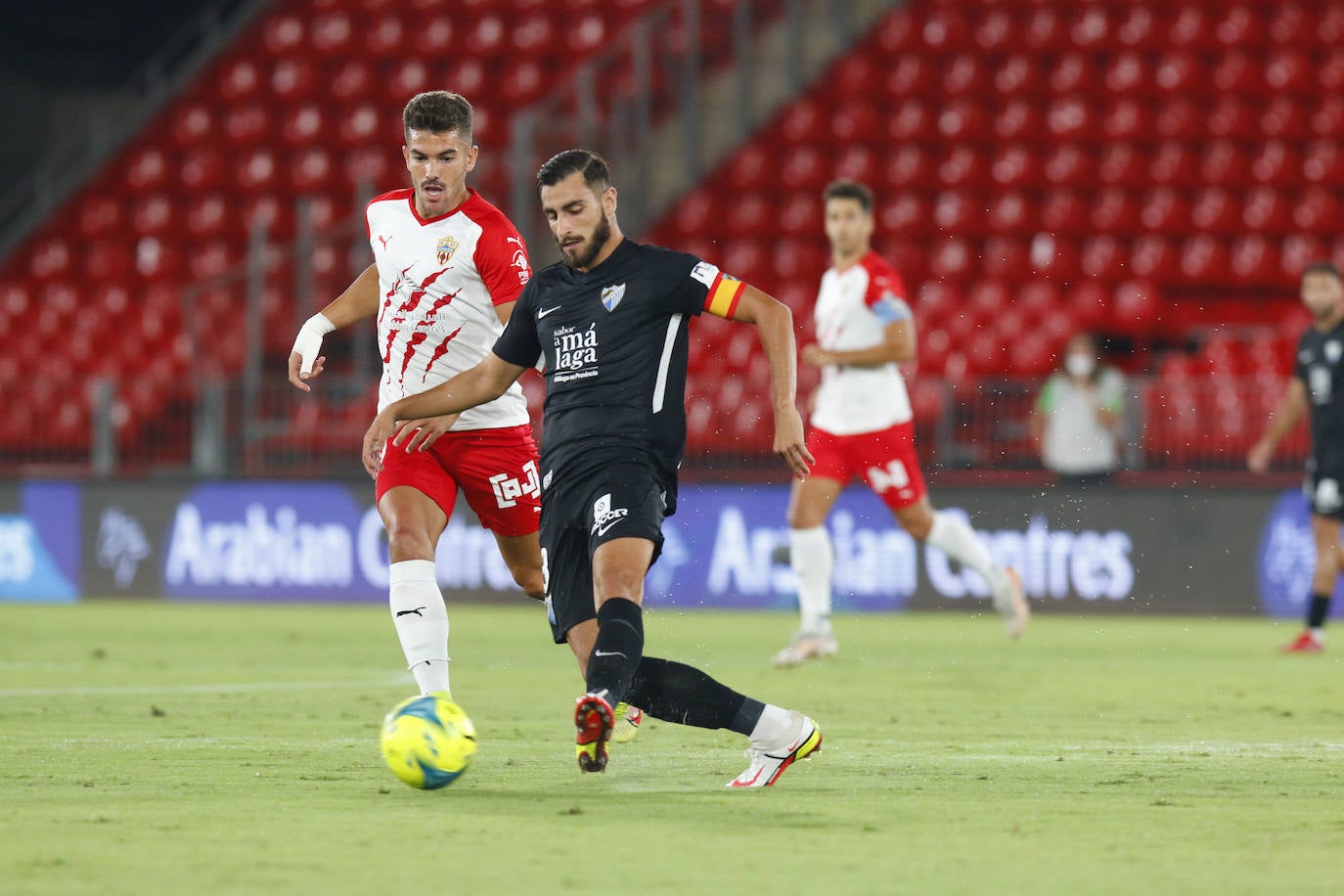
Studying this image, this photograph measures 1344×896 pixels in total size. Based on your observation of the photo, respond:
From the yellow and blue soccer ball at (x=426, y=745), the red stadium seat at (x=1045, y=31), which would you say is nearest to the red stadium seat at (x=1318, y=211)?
the red stadium seat at (x=1045, y=31)

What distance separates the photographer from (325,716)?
324 inches

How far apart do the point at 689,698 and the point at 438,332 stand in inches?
72.0

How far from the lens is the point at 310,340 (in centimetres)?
698

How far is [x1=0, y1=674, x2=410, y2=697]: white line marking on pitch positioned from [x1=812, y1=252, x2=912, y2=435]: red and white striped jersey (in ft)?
9.55

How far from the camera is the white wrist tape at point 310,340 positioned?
22.6 ft

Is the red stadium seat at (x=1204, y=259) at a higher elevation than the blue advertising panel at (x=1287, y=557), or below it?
higher

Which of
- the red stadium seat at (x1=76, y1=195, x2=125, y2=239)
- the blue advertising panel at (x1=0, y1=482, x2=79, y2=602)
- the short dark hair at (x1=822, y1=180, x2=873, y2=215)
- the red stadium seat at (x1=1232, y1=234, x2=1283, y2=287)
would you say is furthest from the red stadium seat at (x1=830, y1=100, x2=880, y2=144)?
the short dark hair at (x1=822, y1=180, x2=873, y2=215)

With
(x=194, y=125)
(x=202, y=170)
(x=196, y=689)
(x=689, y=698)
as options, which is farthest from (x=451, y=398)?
(x=194, y=125)

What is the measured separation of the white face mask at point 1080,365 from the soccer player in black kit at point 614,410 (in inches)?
386

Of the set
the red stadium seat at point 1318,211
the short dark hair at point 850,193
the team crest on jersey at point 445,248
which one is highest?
the red stadium seat at point 1318,211

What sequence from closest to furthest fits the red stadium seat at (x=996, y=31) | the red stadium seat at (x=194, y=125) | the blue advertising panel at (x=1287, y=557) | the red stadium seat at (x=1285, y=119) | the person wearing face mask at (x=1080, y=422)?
1. the blue advertising panel at (x=1287, y=557)
2. the person wearing face mask at (x=1080, y=422)
3. the red stadium seat at (x=1285, y=119)
4. the red stadium seat at (x=996, y=31)
5. the red stadium seat at (x=194, y=125)

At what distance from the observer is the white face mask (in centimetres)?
1559

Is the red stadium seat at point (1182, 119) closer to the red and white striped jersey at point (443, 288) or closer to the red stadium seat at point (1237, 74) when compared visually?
the red stadium seat at point (1237, 74)

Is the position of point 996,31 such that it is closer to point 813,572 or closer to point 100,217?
point 100,217
